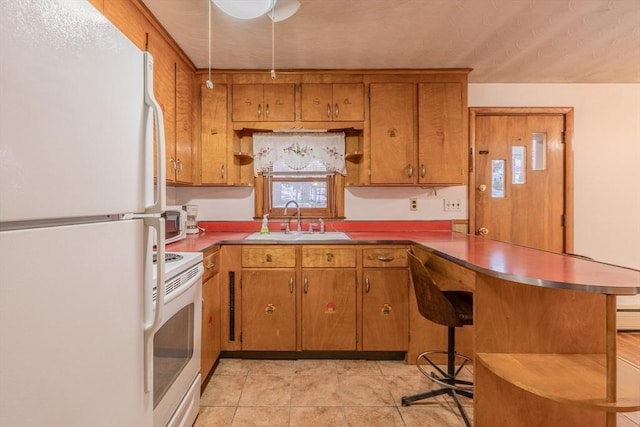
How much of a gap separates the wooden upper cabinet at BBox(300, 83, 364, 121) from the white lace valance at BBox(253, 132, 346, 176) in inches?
9.1

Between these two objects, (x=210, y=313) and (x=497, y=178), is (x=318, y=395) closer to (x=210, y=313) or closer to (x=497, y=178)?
(x=210, y=313)

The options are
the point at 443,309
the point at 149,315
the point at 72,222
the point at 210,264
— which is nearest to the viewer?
the point at 72,222

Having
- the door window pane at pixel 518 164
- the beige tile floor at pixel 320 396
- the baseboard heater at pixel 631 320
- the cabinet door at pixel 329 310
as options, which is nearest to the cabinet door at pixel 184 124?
the cabinet door at pixel 329 310

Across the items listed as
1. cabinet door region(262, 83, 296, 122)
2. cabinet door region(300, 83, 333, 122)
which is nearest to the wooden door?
cabinet door region(300, 83, 333, 122)

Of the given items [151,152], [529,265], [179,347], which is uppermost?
[151,152]

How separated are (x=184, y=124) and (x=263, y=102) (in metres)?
0.64

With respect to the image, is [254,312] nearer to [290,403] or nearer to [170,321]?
[290,403]

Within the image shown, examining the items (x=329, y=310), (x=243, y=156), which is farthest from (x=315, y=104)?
(x=329, y=310)

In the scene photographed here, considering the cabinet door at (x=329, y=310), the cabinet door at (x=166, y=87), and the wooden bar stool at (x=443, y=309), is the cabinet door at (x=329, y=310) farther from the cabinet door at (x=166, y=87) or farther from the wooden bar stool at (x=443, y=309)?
the cabinet door at (x=166, y=87)

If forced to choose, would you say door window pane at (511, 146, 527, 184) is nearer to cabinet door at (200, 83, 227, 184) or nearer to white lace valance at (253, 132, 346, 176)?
white lace valance at (253, 132, 346, 176)

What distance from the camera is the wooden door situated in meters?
3.06

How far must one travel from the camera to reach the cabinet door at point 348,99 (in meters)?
2.74

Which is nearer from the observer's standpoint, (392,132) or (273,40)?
(273,40)

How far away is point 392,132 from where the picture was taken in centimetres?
276
